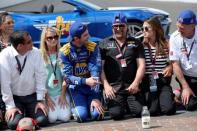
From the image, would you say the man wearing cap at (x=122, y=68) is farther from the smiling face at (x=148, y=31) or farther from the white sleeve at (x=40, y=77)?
the white sleeve at (x=40, y=77)

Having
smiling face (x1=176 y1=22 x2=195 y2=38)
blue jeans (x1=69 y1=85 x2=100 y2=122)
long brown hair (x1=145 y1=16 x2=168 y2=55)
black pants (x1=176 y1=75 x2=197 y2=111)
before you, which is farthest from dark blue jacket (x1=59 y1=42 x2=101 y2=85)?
black pants (x1=176 y1=75 x2=197 y2=111)

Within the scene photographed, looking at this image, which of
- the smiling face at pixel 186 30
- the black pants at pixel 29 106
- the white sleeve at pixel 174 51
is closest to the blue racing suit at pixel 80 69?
the black pants at pixel 29 106

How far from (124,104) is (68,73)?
970 mm

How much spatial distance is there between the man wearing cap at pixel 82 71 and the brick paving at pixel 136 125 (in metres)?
0.25

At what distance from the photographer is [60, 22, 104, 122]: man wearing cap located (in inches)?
345

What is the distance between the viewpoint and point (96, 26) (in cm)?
1389

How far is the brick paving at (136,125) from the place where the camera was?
8000 millimetres

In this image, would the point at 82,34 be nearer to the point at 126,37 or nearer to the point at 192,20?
the point at 126,37

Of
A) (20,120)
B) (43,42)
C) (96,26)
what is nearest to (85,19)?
(96,26)

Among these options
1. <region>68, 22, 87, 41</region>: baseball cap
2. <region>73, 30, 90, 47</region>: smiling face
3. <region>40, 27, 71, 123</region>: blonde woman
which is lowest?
<region>40, 27, 71, 123</region>: blonde woman

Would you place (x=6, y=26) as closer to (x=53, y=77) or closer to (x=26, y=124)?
(x=53, y=77)

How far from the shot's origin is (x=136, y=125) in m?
8.22

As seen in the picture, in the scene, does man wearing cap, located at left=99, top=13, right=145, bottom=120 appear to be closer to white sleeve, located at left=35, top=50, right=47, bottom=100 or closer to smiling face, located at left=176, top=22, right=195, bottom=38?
smiling face, located at left=176, top=22, right=195, bottom=38

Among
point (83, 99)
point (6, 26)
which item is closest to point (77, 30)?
point (83, 99)
